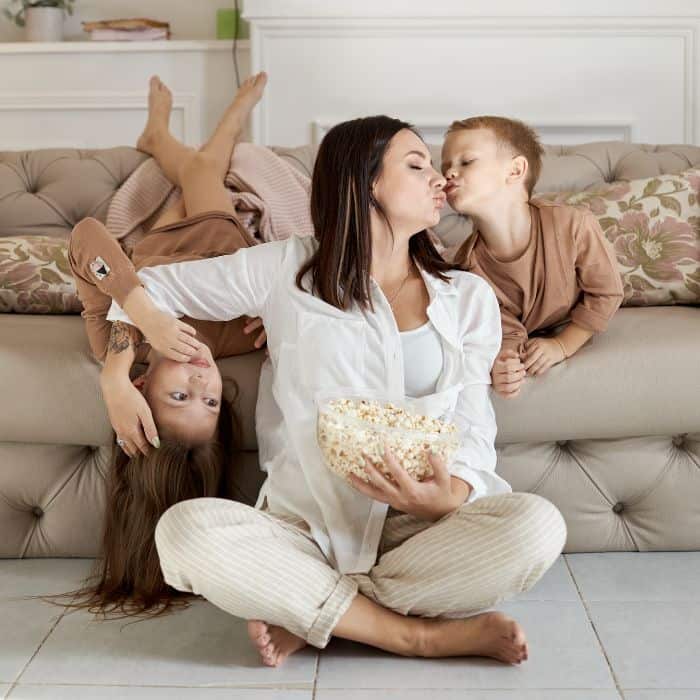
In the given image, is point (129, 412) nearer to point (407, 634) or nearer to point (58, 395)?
point (58, 395)

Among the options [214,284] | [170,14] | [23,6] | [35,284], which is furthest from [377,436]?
[23,6]

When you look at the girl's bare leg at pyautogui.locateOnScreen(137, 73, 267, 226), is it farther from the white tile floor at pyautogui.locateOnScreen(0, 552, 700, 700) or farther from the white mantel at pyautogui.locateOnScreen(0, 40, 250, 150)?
the white tile floor at pyautogui.locateOnScreen(0, 552, 700, 700)

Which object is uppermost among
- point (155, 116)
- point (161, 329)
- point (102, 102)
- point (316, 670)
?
point (102, 102)

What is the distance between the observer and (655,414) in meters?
1.91

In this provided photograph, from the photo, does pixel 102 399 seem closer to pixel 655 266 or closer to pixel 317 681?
pixel 317 681

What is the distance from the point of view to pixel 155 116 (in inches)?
109

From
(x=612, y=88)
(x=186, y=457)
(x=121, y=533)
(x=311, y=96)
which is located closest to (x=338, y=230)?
(x=186, y=457)

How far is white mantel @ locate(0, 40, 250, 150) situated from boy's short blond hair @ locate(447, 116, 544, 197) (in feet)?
5.49

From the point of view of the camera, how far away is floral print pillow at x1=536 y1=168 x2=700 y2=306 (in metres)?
2.31

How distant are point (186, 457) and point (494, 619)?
1.97 feet

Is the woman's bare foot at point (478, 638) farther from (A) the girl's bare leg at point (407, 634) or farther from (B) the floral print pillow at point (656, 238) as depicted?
(B) the floral print pillow at point (656, 238)

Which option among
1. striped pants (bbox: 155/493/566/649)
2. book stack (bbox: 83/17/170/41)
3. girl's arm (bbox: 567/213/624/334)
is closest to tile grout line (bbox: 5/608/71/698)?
striped pants (bbox: 155/493/566/649)

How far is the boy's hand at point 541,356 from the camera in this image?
190 cm

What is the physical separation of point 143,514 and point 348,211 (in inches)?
25.1
